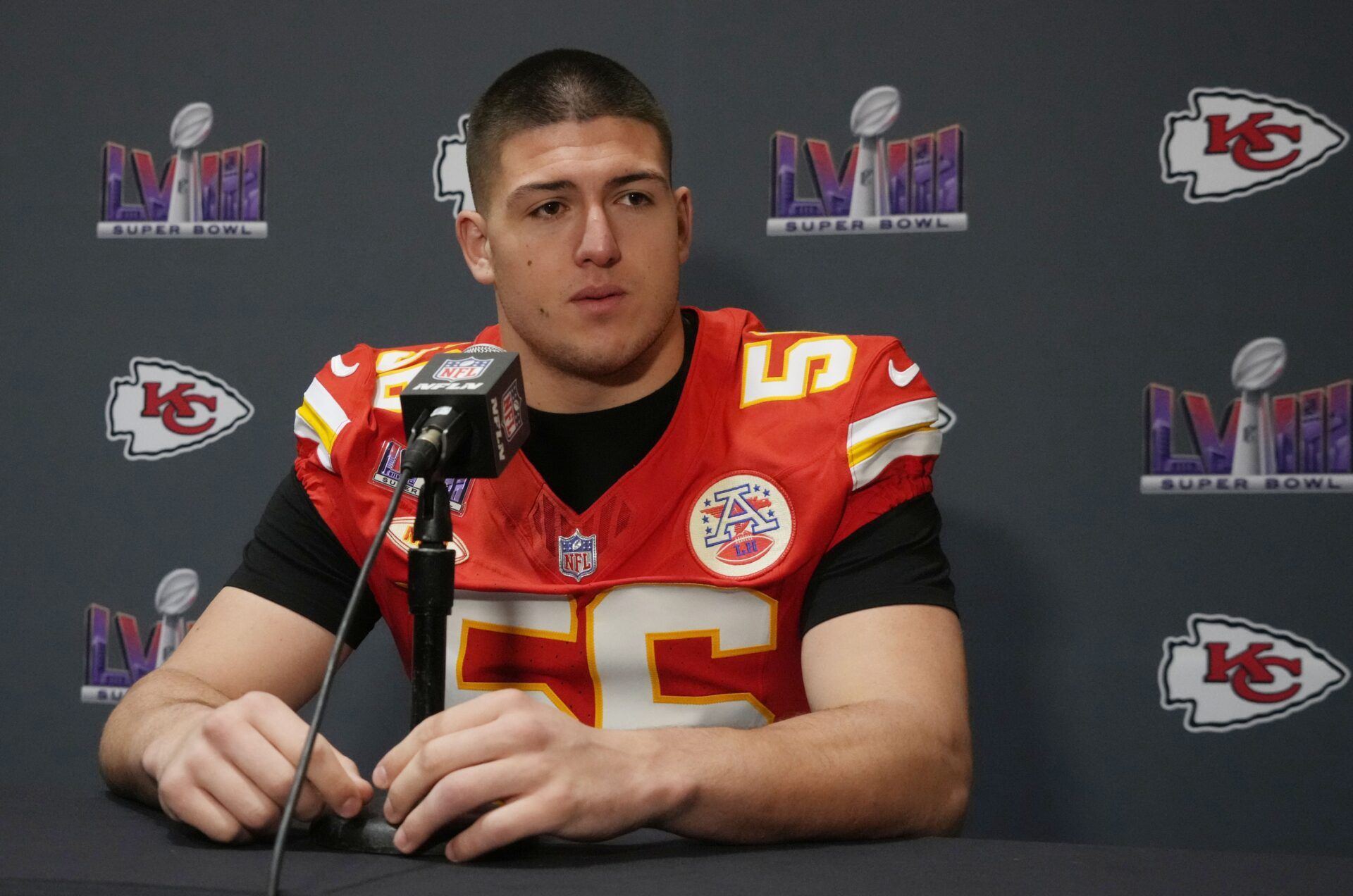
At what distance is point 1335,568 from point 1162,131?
59 centimetres

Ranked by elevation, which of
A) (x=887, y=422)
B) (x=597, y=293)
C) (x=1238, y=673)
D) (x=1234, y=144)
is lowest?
(x=1238, y=673)

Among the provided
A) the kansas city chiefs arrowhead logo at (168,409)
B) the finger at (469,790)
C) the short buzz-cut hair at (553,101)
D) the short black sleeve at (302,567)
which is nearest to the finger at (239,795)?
the finger at (469,790)

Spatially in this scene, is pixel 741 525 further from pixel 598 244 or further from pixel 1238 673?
pixel 1238 673

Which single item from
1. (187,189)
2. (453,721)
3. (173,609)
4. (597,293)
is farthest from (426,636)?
(187,189)

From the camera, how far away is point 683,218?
4.93ft

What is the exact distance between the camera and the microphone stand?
0.85 meters

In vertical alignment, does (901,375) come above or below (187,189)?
below

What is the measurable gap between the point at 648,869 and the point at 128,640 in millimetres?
1317

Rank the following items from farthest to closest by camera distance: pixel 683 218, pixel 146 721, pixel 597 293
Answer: pixel 683 218 < pixel 597 293 < pixel 146 721

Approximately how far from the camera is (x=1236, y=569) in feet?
5.30

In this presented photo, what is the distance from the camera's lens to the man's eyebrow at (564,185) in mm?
1361

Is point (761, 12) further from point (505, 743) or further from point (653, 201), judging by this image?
point (505, 743)

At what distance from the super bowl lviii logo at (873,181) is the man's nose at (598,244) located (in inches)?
16.9

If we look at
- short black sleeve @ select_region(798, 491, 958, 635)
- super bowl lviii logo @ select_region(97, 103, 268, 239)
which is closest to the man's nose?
short black sleeve @ select_region(798, 491, 958, 635)
